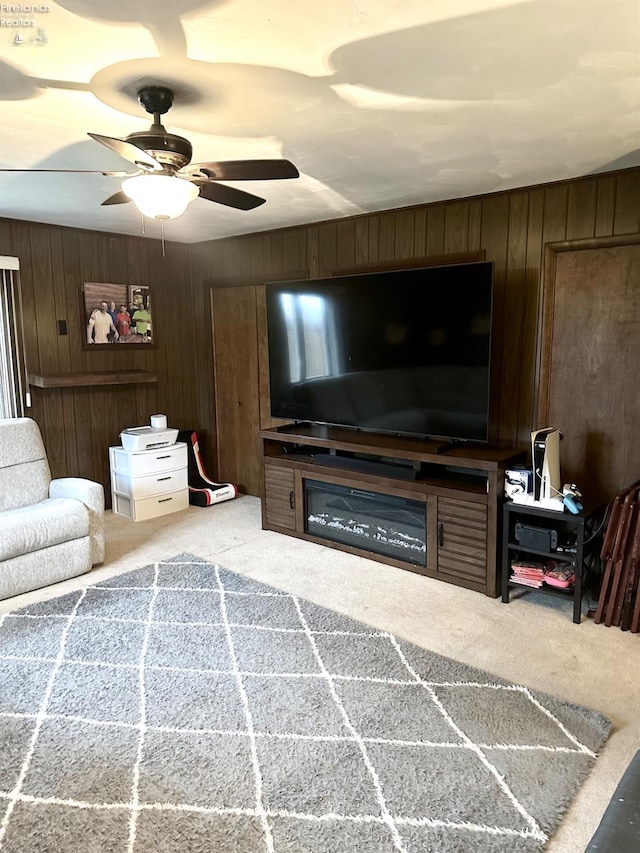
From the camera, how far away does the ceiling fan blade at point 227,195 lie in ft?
8.30

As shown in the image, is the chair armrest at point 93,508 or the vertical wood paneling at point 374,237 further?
the vertical wood paneling at point 374,237

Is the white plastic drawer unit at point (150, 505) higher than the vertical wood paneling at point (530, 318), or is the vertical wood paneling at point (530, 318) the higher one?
the vertical wood paneling at point (530, 318)

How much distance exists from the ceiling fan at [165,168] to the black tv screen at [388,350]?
1.57 m

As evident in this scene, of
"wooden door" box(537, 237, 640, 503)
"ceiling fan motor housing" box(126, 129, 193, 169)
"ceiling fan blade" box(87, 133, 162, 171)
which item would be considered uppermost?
"ceiling fan motor housing" box(126, 129, 193, 169)

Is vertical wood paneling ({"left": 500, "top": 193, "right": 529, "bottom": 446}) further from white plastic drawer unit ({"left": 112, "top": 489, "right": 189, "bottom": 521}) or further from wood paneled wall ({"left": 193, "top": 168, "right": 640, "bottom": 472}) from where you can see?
white plastic drawer unit ({"left": 112, "top": 489, "right": 189, "bottom": 521})

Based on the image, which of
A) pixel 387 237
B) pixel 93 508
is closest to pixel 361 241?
pixel 387 237

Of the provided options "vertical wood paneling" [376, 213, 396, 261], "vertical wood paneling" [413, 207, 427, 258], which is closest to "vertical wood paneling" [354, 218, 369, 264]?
"vertical wood paneling" [376, 213, 396, 261]

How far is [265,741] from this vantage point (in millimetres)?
2166

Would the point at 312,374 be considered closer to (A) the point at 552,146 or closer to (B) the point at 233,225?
(B) the point at 233,225

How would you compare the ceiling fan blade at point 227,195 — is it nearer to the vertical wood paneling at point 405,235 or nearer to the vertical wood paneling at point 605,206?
the vertical wood paneling at point 405,235

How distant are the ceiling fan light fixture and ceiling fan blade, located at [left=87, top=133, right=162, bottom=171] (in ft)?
0.15

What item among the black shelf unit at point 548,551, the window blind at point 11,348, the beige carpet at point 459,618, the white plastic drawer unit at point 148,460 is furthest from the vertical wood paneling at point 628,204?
the window blind at point 11,348

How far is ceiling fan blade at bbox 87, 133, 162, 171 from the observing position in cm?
198

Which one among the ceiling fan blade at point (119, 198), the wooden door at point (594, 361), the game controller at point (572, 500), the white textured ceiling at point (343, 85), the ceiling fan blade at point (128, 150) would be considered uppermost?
the white textured ceiling at point (343, 85)
